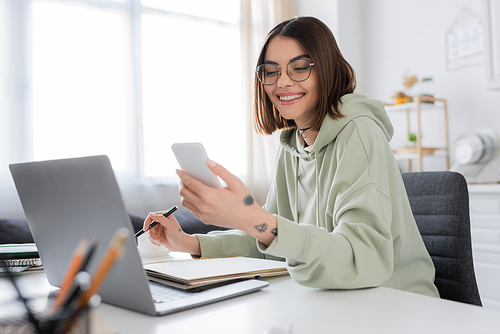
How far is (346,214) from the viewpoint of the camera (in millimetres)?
811

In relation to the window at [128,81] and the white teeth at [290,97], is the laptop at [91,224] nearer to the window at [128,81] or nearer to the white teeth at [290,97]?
the white teeth at [290,97]

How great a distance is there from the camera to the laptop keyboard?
66 cm

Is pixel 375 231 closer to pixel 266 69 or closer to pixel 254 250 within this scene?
pixel 254 250

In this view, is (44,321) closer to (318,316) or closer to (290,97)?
(318,316)

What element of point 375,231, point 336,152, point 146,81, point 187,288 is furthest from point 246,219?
point 146,81

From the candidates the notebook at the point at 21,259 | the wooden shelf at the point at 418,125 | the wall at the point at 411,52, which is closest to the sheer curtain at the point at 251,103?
the wall at the point at 411,52

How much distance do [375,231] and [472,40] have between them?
8.05 feet

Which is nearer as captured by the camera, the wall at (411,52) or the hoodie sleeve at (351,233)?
the hoodie sleeve at (351,233)

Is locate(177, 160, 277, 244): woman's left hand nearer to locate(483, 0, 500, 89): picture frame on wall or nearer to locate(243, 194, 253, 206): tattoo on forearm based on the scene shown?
locate(243, 194, 253, 206): tattoo on forearm

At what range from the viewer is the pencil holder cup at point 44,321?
29cm

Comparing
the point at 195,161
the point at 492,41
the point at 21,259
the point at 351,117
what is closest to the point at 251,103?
the point at 492,41

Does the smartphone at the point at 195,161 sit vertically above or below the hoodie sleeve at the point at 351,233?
above

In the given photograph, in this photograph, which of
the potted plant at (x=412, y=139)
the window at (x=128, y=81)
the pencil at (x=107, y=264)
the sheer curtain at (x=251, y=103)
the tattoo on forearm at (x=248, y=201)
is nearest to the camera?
the pencil at (x=107, y=264)

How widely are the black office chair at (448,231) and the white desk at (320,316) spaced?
1.40 ft
